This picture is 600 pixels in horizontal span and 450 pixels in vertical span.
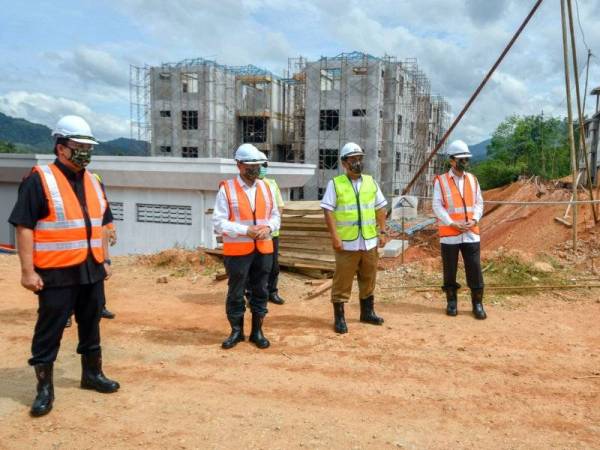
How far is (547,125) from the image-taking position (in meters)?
60.6

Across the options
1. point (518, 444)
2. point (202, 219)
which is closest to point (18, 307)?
point (518, 444)

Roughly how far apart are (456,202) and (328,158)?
32200 mm

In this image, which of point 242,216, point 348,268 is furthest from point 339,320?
point 242,216

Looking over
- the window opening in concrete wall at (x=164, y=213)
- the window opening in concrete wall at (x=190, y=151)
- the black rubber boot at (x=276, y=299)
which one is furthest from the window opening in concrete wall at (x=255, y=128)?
the black rubber boot at (x=276, y=299)

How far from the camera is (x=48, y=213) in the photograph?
3.38 metres

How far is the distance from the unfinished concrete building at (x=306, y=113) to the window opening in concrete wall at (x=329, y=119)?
76 millimetres

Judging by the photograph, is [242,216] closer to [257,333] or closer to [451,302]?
[257,333]

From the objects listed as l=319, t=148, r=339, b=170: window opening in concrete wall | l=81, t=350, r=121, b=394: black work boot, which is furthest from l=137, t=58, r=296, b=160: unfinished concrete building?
l=81, t=350, r=121, b=394: black work boot

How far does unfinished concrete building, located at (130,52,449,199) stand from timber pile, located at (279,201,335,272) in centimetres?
2821

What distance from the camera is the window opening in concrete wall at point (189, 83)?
40675 mm

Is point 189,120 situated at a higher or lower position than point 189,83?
lower

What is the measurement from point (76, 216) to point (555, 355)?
4468 mm

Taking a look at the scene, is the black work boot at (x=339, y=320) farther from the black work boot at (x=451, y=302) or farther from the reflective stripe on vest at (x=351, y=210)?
the black work boot at (x=451, y=302)

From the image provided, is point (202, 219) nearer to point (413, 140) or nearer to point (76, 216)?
point (76, 216)
